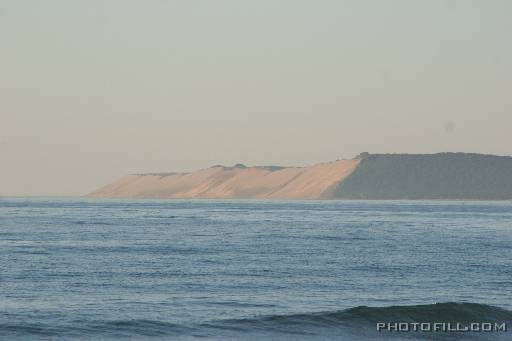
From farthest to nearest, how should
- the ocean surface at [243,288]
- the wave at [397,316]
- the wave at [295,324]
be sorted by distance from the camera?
the wave at [397,316]
the ocean surface at [243,288]
the wave at [295,324]

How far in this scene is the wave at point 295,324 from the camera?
87.4 ft

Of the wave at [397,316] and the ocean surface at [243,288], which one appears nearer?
the ocean surface at [243,288]

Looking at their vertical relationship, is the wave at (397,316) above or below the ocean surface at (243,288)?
below

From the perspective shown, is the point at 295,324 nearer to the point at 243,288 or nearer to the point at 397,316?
the point at 397,316

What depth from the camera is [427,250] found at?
54.5m

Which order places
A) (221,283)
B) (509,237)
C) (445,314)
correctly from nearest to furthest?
(445,314)
(221,283)
(509,237)

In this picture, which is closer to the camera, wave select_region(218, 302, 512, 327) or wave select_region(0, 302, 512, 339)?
wave select_region(0, 302, 512, 339)

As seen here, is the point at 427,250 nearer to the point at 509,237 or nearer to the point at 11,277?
Result: the point at 509,237

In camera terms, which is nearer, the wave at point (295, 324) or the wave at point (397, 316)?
the wave at point (295, 324)

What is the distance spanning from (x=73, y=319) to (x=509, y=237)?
47695mm

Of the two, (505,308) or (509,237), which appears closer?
(505,308)

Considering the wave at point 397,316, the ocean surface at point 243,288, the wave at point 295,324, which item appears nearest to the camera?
the wave at point 295,324

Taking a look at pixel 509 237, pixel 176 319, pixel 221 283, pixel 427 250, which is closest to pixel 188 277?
pixel 221 283

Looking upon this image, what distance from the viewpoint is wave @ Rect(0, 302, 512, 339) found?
26625mm
